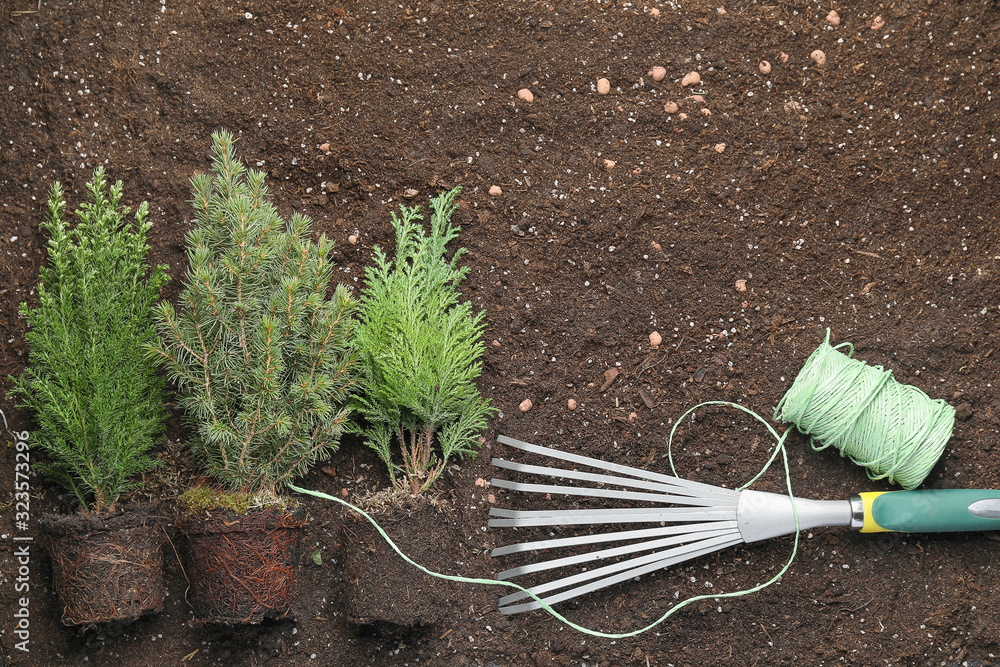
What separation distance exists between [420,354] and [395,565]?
17.7 inches

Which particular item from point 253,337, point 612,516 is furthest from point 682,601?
point 253,337

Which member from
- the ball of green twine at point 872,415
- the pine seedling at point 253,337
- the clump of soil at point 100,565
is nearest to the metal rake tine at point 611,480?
the ball of green twine at point 872,415

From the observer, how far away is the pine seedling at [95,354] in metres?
1.55

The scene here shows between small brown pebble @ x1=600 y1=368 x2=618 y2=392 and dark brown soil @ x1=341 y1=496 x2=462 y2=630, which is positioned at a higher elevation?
small brown pebble @ x1=600 y1=368 x2=618 y2=392

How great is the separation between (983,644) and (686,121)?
139 centimetres

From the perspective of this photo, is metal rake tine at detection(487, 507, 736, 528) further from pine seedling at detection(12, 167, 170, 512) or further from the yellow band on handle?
pine seedling at detection(12, 167, 170, 512)

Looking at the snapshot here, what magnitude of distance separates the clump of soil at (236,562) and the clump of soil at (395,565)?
0.52 feet

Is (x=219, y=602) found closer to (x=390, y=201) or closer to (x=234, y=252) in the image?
(x=234, y=252)

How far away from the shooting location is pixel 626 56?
6.07ft

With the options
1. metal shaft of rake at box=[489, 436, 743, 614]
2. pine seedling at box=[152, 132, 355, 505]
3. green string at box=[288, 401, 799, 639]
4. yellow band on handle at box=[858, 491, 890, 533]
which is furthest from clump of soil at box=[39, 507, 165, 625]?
yellow band on handle at box=[858, 491, 890, 533]

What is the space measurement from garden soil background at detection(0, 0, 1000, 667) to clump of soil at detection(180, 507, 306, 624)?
156mm

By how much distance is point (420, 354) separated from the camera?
65.4 inches

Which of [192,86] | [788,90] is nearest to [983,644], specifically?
[788,90]

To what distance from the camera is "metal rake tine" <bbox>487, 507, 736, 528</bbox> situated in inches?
67.1
